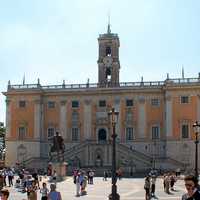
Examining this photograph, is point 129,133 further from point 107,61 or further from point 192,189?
point 192,189

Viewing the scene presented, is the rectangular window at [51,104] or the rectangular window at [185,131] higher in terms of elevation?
the rectangular window at [51,104]

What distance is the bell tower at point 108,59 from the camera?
75.6 meters


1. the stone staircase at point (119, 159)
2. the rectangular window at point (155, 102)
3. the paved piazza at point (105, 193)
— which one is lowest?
the paved piazza at point (105, 193)

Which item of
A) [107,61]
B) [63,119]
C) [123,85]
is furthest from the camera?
[107,61]

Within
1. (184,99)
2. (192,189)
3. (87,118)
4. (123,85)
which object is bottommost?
(192,189)

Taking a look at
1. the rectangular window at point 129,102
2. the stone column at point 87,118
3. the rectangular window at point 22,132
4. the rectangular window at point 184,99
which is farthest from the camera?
→ the rectangular window at point 22,132

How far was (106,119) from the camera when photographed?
7344 centimetres

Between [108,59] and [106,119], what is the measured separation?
27.6 ft

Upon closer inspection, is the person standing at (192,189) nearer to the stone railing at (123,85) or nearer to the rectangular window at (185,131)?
the rectangular window at (185,131)

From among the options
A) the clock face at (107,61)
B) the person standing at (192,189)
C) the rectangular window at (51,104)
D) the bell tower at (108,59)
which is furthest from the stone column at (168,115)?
the person standing at (192,189)

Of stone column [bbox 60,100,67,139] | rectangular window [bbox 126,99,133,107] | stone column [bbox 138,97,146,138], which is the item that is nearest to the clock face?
rectangular window [bbox 126,99,133,107]

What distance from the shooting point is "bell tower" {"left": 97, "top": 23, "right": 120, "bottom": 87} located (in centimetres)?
7556

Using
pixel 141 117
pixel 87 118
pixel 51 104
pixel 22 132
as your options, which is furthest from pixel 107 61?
pixel 22 132

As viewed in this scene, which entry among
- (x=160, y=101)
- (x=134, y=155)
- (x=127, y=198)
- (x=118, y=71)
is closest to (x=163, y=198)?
(x=127, y=198)
